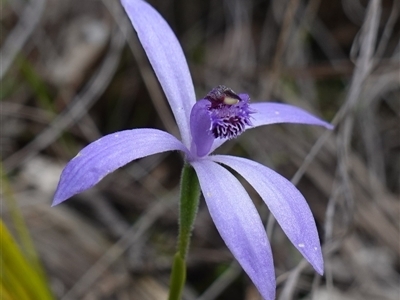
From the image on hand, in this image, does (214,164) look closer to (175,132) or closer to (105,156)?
(105,156)

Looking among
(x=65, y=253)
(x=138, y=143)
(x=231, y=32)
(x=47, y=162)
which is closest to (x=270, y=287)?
(x=138, y=143)

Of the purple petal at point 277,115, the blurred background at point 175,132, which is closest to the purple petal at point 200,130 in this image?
the purple petal at point 277,115

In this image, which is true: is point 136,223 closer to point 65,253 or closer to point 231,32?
point 65,253

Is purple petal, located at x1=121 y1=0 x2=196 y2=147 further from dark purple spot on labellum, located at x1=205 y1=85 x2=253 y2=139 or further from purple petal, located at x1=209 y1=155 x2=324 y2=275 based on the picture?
purple petal, located at x1=209 y1=155 x2=324 y2=275

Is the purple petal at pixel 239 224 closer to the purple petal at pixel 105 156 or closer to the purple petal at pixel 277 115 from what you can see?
the purple petal at pixel 105 156

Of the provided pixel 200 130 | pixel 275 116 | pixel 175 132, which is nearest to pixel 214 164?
pixel 200 130

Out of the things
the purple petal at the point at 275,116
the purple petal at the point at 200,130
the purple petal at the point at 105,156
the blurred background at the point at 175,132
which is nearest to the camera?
A: the purple petal at the point at 105,156
